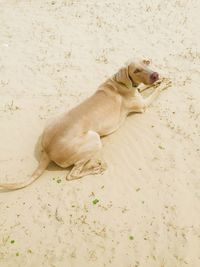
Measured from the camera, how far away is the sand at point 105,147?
186 inches

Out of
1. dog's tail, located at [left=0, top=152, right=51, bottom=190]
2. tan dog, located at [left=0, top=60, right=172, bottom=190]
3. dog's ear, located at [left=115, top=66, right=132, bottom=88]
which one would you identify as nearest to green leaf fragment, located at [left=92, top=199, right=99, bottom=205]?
tan dog, located at [left=0, top=60, right=172, bottom=190]

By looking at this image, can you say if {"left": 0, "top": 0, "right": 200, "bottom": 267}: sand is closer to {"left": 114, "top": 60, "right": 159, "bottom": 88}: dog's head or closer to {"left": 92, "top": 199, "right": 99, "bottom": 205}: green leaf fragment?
{"left": 92, "top": 199, "right": 99, "bottom": 205}: green leaf fragment

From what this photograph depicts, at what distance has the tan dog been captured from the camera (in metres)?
5.32

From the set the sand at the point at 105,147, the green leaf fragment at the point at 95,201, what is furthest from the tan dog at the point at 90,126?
the green leaf fragment at the point at 95,201

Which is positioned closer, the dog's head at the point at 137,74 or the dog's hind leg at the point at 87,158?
Answer: the dog's hind leg at the point at 87,158

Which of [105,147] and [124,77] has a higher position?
[124,77]

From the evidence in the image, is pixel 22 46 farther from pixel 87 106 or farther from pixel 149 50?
pixel 87 106

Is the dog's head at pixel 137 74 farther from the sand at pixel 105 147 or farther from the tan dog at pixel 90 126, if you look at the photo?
the sand at pixel 105 147

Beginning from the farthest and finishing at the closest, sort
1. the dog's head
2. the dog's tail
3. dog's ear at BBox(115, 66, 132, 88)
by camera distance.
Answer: dog's ear at BBox(115, 66, 132, 88), the dog's head, the dog's tail

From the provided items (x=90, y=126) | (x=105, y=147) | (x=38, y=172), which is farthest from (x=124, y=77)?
(x=38, y=172)

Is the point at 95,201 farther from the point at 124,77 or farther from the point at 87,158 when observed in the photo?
the point at 124,77

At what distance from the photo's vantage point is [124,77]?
5.89m

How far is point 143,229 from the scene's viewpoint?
191 inches

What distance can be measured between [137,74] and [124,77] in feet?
0.71
